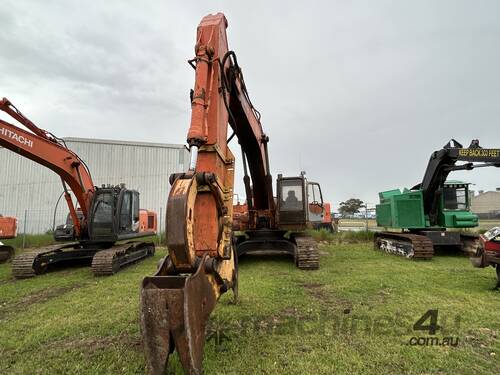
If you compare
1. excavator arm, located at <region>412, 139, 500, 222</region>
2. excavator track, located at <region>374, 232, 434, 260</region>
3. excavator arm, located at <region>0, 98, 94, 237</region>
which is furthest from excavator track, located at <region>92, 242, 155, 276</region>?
excavator arm, located at <region>412, 139, 500, 222</region>

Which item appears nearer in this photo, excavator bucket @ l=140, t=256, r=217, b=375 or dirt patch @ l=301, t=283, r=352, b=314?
excavator bucket @ l=140, t=256, r=217, b=375

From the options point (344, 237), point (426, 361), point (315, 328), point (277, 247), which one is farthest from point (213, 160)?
point (344, 237)

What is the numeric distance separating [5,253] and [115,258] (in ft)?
18.6

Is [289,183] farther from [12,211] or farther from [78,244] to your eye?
[12,211]

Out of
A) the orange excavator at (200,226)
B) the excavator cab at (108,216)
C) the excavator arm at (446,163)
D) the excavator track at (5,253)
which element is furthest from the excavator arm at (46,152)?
the excavator arm at (446,163)

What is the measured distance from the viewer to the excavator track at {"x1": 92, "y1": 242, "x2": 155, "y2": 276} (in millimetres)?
7828

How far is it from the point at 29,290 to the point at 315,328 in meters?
6.10

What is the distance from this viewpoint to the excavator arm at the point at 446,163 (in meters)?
9.88

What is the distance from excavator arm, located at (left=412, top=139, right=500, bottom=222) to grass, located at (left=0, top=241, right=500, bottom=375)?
3.89m

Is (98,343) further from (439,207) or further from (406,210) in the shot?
(439,207)

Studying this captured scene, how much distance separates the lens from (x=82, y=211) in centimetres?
928

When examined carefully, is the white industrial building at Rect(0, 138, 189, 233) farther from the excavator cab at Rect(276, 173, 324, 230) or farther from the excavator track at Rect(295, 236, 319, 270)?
the excavator track at Rect(295, 236, 319, 270)

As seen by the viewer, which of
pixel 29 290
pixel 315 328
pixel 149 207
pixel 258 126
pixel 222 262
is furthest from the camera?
pixel 149 207

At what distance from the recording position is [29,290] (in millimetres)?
6723
